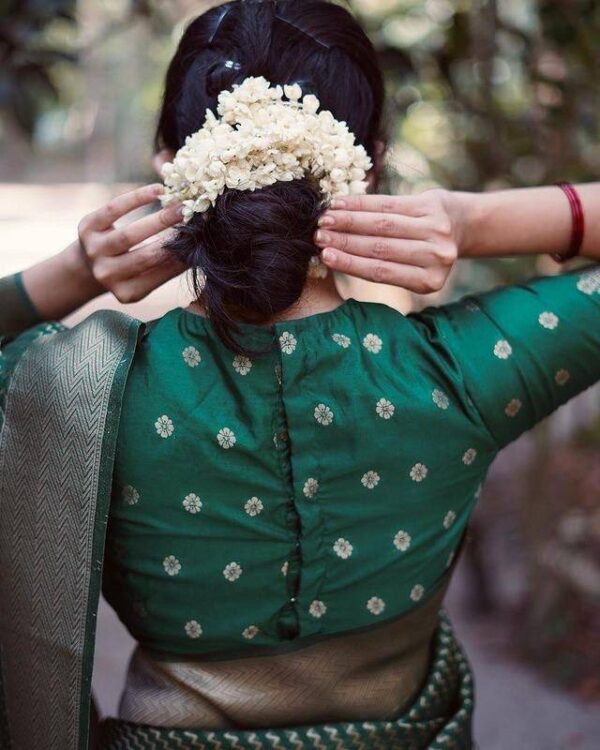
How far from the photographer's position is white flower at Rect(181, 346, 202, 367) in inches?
51.5

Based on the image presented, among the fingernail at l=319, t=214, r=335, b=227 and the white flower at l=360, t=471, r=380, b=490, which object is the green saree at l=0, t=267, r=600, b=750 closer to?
the white flower at l=360, t=471, r=380, b=490

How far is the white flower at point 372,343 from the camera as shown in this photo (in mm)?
1328

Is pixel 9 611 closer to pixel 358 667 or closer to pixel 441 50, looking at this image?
pixel 358 667

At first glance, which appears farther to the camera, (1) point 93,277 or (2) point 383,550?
(1) point 93,277

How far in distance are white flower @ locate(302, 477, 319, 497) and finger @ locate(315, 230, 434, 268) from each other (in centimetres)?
30

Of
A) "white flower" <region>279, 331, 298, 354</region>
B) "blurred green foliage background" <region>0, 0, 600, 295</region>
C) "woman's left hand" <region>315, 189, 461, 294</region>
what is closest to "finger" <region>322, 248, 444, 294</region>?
"woman's left hand" <region>315, 189, 461, 294</region>

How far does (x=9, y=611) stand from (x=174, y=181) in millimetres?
628

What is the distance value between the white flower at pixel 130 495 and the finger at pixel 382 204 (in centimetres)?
45

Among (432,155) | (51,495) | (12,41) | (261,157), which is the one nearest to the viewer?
(261,157)

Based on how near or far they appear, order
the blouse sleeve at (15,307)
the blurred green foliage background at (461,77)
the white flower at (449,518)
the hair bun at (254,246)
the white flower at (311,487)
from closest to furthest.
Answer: the hair bun at (254,246), the white flower at (311,487), the white flower at (449,518), the blouse sleeve at (15,307), the blurred green foliage background at (461,77)

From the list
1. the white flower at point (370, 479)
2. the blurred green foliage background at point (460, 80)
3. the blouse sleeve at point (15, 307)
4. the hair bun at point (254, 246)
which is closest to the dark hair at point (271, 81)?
the hair bun at point (254, 246)

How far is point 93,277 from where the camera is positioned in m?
1.54

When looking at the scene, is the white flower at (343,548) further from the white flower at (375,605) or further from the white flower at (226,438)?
the white flower at (226,438)

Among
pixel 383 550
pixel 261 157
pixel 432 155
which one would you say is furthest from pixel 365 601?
pixel 432 155
